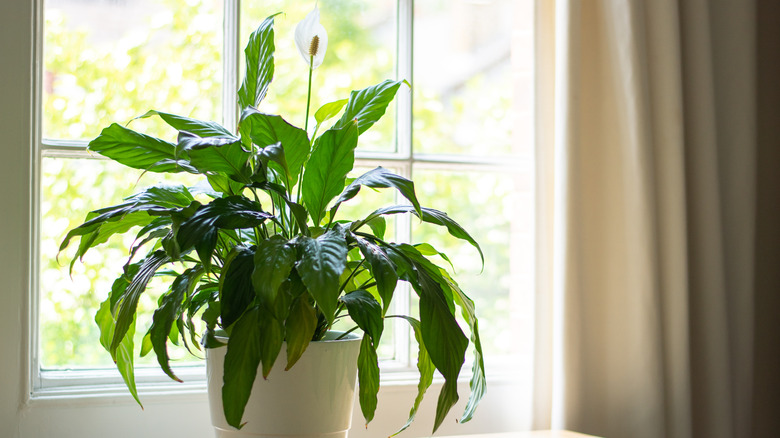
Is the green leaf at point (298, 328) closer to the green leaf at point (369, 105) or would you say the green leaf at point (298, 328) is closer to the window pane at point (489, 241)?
the green leaf at point (369, 105)

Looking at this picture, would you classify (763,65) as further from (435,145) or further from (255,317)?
(255,317)

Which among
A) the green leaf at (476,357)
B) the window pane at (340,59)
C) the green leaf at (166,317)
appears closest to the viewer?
the green leaf at (166,317)

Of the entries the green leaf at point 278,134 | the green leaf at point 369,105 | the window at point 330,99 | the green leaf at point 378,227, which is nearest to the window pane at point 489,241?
the window at point 330,99

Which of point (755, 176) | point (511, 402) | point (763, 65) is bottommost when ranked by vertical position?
point (511, 402)

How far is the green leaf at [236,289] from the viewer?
2.72ft

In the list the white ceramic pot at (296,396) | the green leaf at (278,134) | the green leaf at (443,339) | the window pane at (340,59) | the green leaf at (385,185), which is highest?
the window pane at (340,59)

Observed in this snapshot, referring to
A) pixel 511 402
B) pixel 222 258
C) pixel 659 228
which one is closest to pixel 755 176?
pixel 659 228

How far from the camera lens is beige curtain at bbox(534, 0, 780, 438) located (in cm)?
141

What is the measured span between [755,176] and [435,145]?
0.74 metres

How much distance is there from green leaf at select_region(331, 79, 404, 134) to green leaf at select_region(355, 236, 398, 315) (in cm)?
21

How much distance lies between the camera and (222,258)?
987 mm

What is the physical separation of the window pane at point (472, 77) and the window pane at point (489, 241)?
3.1 inches

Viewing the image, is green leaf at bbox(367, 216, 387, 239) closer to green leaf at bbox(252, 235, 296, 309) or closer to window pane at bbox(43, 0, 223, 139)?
green leaf at bbox(252, 235, 296, 309)

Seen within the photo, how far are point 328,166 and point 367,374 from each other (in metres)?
0.30
